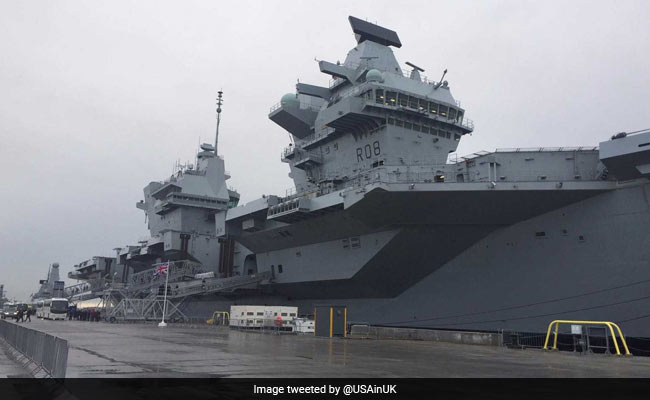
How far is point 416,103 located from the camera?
93.0ft

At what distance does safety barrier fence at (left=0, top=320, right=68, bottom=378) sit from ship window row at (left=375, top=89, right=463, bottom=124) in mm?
19592

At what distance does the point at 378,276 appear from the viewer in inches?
1025

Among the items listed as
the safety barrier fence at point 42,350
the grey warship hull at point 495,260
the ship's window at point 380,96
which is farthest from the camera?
the ship's window at point 380,96

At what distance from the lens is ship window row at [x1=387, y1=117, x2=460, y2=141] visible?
2800 centimetres

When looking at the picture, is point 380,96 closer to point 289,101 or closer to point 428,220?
point 428,220

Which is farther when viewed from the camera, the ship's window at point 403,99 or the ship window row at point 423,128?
the ship window row at point 423,128

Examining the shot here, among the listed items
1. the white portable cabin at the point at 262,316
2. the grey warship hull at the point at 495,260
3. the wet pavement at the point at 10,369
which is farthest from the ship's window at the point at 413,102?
the wet pavement at the point at 10,369

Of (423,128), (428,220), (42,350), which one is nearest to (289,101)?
(423,128)

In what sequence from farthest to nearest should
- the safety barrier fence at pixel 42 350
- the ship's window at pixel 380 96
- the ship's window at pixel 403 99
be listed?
the ship's window at pixel 403 99, the ship's window at pixel 380 96, the safety barrier fence at pixel 42 350

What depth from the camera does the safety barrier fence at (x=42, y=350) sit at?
298 inches

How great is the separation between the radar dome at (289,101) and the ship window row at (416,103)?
29.0 feet

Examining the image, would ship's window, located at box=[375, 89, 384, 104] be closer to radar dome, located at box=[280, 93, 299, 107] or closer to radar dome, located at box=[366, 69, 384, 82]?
radar dome, located at box=[366, 69, 384, 82]

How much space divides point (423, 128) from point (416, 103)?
1473 mm

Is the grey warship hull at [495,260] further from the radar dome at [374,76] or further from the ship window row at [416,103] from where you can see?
the radar dome at [374,76]
